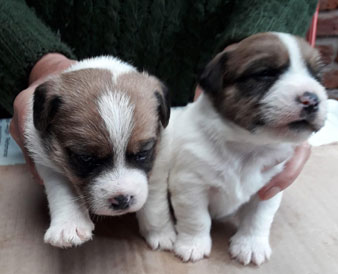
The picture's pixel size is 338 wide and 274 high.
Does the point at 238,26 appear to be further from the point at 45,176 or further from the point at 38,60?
the point at 45,176


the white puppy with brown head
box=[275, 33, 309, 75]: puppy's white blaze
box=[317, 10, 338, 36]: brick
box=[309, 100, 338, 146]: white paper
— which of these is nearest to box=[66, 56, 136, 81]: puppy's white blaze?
the white puppy with brown head

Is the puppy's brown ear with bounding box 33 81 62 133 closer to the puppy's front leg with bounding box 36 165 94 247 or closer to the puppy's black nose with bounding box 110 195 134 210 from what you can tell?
the puppy's front leg with bounding box 36 165 94 247

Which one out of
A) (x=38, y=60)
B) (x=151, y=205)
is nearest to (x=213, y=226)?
(x=151, y=205)

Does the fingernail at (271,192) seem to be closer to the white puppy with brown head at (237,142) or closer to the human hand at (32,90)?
the white puppy with brown head at (237,142)

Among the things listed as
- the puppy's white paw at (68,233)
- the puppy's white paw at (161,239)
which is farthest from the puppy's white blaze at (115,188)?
the puppy's white paw at (161,239)

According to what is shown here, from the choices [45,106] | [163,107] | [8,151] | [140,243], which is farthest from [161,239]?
[8,151]

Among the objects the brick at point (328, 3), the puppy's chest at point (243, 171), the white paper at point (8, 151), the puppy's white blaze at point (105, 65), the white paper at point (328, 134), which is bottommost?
the white paper at point (8, 151)

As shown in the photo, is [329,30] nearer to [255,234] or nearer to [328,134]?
[328,134]
